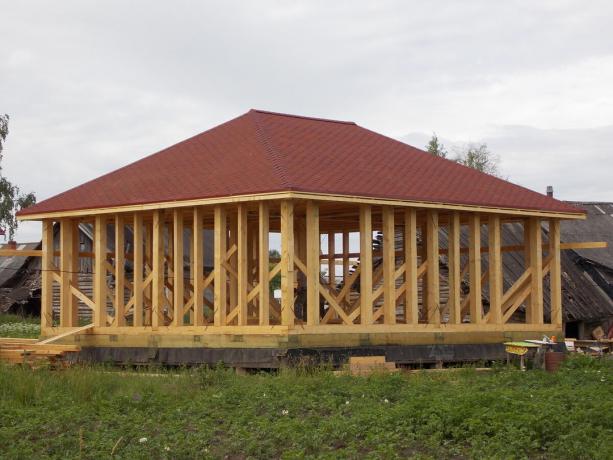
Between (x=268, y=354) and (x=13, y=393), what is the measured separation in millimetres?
5926

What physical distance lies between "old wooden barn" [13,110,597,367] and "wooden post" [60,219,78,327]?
37 mm

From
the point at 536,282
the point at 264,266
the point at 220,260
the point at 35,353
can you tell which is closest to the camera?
the point at 264,266

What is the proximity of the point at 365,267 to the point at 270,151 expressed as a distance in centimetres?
375

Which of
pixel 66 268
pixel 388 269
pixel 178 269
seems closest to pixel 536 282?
pixel 388 269

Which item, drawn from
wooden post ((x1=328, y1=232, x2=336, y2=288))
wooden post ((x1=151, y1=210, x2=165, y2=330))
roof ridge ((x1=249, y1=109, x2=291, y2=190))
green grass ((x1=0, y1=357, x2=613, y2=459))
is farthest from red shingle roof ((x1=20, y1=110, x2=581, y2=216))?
green grass ((x1=0, y1=357, x2=613, y2=459))

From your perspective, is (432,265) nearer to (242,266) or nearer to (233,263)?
(242,266)

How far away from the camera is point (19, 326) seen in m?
36.6

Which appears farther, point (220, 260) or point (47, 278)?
point (47, 278)

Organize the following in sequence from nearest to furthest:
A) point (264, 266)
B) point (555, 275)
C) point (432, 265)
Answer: point (264, 266), point (432, 265), point (555, 275)

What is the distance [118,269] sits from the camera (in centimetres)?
2345

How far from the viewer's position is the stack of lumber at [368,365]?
19.2 metres

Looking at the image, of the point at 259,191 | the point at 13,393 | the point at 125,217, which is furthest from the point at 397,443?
the point at 125,217

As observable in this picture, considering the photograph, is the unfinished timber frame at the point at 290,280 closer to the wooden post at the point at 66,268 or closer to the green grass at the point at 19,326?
the wooden post at the point at 66,268

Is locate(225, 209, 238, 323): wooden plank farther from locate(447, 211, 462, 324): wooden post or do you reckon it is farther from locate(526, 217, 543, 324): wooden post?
locate(526, 217, 543, 324): wooden post
